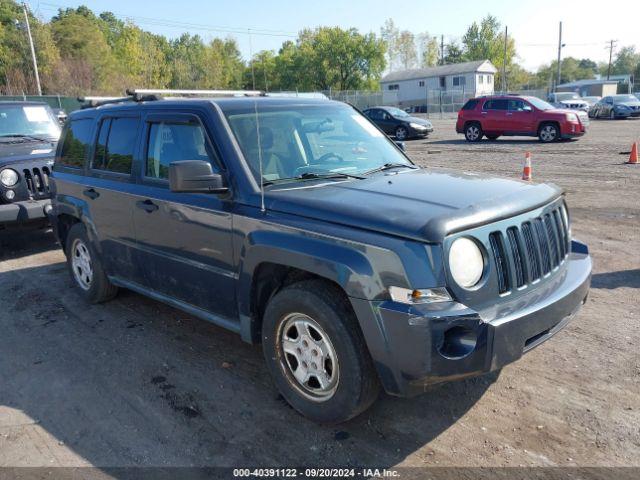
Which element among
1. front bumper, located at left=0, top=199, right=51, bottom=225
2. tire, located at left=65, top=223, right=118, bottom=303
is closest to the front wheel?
front bumper, located at left=0, top=199, right=51, bottom=225

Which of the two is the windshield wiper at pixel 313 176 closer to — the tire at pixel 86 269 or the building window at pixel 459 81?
the tire at pixel 86 269

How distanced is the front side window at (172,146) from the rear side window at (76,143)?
129 cm

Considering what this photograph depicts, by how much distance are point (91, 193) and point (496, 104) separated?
1938 cm

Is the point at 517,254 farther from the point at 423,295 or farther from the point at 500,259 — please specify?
the point at 423,295

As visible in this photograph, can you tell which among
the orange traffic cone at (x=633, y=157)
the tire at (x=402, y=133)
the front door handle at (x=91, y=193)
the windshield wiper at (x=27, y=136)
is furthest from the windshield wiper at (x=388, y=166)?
the tire at (x=402, y=133)

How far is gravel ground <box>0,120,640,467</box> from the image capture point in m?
3.24

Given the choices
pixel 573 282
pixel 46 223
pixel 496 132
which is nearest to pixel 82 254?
pixel 46 223

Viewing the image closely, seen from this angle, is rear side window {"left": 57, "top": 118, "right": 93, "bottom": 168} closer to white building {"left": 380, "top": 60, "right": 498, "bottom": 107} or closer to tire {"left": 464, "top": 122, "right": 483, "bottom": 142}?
tire {"left": 464, "top": 122, "right": 483, "bottom": 142}

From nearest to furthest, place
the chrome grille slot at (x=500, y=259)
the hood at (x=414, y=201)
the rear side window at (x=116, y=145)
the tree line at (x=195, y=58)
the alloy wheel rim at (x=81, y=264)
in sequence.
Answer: the hood at (x=414, y=201)
the chrome grille slot at (x=500, y=259)
the rear side window at (x=116, y=145)
the alloy wheel rim at (x=81, y=264)
the tree line at (x=195, y=58)

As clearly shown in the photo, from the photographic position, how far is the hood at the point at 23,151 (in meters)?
7.97

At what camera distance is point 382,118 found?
84.5 feet

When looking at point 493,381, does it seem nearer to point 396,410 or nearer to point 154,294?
point 396,410

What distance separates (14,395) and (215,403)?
1536 millimetres

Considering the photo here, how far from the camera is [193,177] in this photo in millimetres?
3586
